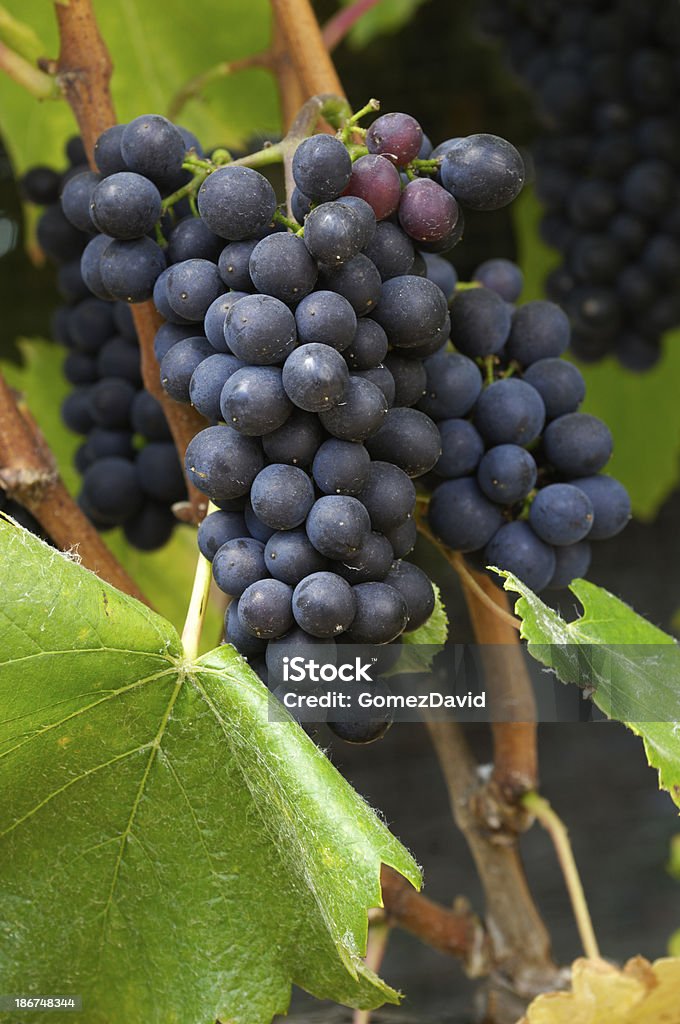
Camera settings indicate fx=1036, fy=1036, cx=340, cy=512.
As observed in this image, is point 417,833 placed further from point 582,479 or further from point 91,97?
point 91,97

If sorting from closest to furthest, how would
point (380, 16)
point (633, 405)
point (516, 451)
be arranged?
point (516, 451) < point (380, 16) < point (633, 405)

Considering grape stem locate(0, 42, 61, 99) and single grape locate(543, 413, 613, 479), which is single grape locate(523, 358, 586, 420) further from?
grape stem locate(0, 42, 61, 99)

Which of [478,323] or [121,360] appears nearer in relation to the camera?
[478,323]

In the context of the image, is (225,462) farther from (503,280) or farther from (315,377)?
(503,280)

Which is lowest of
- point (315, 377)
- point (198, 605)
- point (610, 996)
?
point (610, 996)

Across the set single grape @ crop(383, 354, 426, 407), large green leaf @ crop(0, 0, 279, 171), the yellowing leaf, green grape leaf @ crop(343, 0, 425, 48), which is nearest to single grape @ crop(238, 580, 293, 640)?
single grape @ crop(383, 354, 426, 407)

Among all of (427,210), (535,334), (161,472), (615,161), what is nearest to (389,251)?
(427,210)
